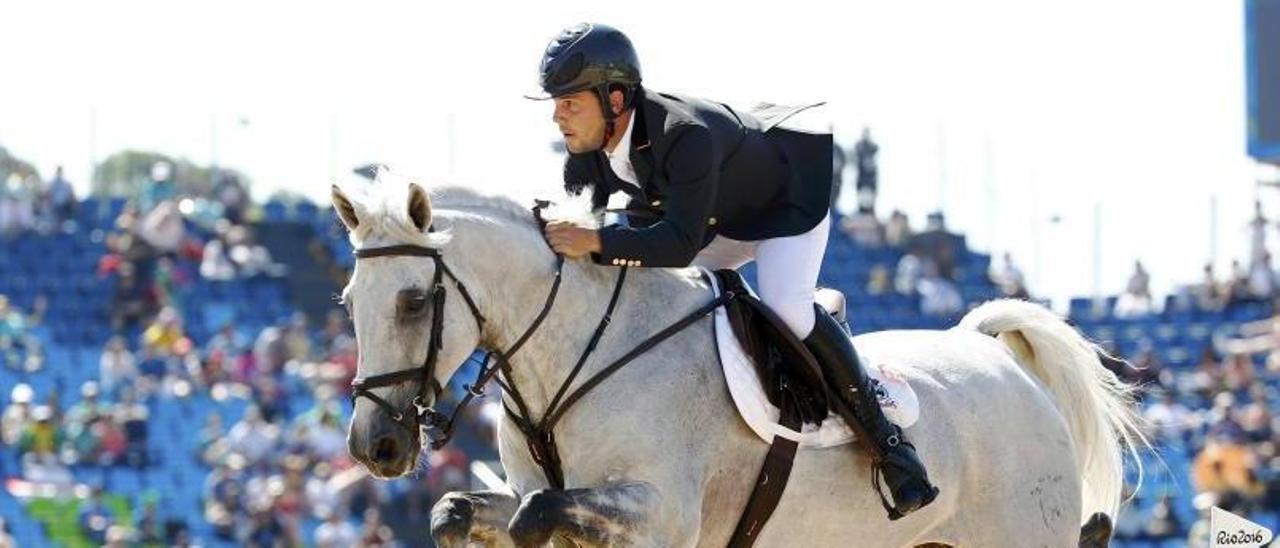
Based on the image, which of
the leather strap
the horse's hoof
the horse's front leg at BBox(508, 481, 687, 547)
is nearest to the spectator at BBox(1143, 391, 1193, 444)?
the horse's hoof

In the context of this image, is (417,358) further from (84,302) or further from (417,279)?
(84,302)

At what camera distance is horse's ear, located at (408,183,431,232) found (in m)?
7.60

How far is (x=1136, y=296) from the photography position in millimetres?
26625

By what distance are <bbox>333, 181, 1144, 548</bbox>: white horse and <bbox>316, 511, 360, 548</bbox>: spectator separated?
32.7ft

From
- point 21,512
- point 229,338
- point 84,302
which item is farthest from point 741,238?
point 84,302

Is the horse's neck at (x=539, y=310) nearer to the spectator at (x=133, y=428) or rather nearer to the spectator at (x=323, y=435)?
the spectator at (x=323, y=435)

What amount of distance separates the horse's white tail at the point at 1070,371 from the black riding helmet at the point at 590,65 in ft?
9.89

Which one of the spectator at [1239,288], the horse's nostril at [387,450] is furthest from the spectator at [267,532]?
the spectator at [1239,288]

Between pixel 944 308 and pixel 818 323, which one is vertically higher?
pixel 818 323

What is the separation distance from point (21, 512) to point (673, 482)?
12.8 metres

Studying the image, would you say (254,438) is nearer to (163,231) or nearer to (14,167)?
(163,231)

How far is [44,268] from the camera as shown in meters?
23.4

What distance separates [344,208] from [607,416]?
1.16 metres

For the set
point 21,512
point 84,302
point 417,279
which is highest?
point 417,279
